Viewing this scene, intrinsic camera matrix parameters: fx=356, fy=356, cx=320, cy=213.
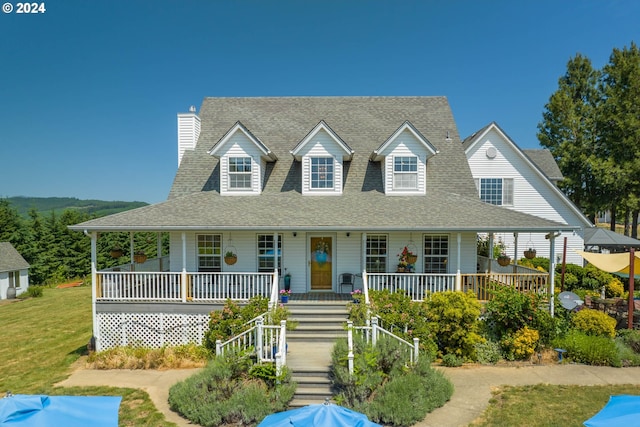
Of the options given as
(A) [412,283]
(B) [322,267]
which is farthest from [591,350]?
(B) [322,267]

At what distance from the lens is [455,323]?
38.0 feet

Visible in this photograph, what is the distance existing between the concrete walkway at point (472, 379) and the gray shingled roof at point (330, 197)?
4.65 m

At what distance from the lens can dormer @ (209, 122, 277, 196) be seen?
52.9ft

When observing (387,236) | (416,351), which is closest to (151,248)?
(387,236)

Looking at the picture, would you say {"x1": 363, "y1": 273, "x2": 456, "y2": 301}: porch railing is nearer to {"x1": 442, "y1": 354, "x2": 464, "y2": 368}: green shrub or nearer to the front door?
the front door

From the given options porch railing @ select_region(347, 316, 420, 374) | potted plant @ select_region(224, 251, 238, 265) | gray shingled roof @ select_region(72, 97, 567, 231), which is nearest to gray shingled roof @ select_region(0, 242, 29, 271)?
gray shingled roof @ select_region(72, 97, 567, 231)

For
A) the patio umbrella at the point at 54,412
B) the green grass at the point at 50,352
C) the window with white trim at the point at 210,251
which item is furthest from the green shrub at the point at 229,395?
the window with white trim at the point at 210,251

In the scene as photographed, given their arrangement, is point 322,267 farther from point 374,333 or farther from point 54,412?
point 54,412

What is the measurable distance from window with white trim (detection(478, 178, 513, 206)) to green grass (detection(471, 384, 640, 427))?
1474cm

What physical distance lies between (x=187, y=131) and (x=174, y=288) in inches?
350

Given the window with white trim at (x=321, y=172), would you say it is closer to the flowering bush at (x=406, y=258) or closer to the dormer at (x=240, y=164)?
the dormer at (x=240, y=164)

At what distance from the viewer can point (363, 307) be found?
11719mm

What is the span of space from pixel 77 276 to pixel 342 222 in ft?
123

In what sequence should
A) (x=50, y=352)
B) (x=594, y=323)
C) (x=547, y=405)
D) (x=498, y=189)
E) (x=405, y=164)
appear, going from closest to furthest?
(x=547, y=405) → (x=594, y=323) → (x=50, y=352) → (x=405, y=164) → (x=498, y=189)
